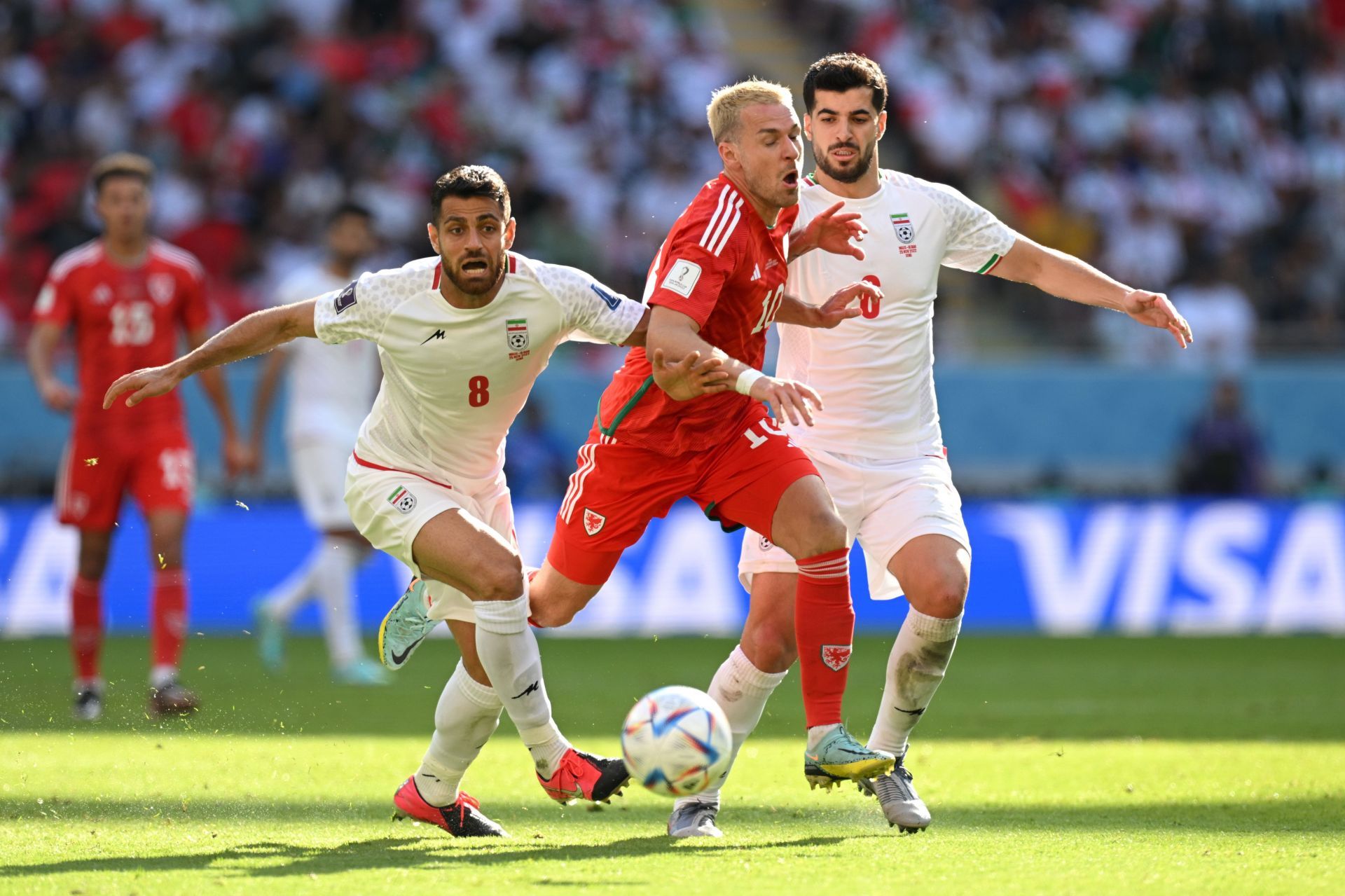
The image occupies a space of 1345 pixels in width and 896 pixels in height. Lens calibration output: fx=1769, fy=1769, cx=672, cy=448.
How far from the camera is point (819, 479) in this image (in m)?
5.93

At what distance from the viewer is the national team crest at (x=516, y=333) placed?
5.86m

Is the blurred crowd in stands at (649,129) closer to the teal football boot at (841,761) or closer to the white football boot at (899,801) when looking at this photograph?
the white football boot at (899,801)

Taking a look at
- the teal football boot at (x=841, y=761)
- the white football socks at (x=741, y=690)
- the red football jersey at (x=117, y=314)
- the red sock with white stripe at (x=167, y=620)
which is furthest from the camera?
the red football jersey at (x=117, y=314)

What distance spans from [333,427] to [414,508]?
17.1 feet

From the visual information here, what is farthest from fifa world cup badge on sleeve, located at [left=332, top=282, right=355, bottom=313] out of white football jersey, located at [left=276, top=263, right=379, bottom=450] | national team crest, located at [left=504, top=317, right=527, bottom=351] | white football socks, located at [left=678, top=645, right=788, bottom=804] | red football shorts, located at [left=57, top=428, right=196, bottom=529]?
white football jersey, located at [left=276, top=263, right=379, bottom=450]

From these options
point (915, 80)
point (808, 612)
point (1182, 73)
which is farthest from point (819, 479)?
point (1182, 73)

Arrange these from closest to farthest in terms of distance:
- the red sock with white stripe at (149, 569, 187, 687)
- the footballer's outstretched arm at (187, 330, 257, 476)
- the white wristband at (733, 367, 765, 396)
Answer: the white wristband at (733, 367, 765, 396) → the red sock with white stripe at (149, 569, 187, 687) → the footballer's outstretched arm at (187, 330, 257, 476)

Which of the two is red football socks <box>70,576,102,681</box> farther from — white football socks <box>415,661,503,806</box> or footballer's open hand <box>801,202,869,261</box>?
footballer's open hand <box>801,202,869,261</box>

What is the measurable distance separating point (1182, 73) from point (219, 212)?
→ 10622 millimetres

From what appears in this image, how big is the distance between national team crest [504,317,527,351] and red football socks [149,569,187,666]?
3.94 m

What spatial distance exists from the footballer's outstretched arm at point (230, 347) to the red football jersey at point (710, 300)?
3.61ft

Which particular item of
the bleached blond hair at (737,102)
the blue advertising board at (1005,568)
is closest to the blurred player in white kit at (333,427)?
the blue advertising board at (1005,568)

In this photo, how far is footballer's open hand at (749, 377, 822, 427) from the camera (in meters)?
5.22

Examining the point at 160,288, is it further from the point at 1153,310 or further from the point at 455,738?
the point at 1153,310
